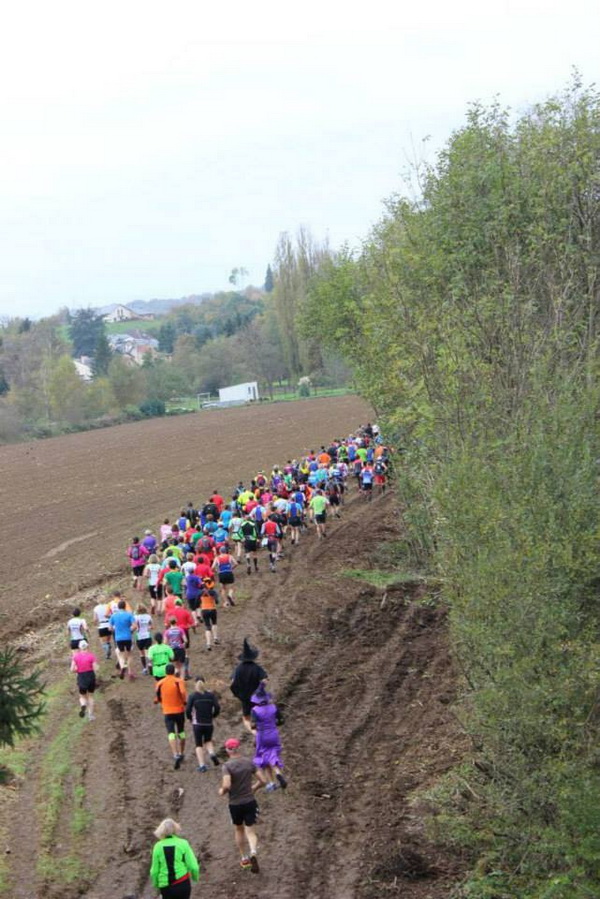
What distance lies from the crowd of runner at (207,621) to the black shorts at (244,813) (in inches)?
0.5

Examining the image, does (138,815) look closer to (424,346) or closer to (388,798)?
(388,798)

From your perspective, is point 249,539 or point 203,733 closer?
point 203,733

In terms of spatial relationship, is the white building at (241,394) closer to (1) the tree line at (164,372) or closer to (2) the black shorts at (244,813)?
(1) the tree line at (164,372)

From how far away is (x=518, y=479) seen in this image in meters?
12.0

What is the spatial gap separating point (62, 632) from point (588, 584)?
44.8ft

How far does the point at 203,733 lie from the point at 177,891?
4.28 meters

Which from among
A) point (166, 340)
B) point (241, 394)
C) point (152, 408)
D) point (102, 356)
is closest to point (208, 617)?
point (152, 408)

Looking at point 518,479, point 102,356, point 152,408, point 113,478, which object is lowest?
point 113,478

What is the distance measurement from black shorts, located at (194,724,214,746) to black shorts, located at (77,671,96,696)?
9.22 ft

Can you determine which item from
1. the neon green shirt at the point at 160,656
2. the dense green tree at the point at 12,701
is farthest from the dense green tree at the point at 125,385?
the dense green tree at the point at 12,701

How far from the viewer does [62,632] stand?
2273 centimetres

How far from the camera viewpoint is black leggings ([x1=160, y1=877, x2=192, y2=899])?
34.0ft

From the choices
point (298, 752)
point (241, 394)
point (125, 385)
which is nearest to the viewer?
point (298, 752)

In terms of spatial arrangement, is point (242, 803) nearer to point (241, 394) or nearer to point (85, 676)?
point (85, 676)
